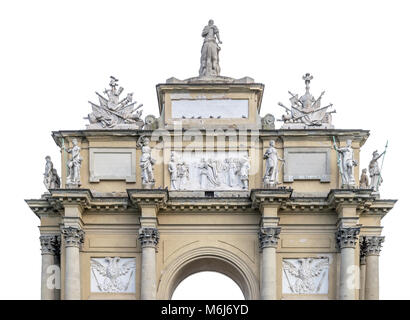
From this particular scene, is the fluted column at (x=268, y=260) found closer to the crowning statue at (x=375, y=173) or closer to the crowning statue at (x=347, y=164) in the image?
the crowning statue at (x=347, y=164)

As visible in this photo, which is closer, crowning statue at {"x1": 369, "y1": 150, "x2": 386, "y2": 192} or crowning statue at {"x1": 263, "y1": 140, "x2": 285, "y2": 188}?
crowning statue at {"x1": 263, "y1": 140, "x2": 285, "y2": 188}

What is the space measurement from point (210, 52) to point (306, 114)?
3.61 m

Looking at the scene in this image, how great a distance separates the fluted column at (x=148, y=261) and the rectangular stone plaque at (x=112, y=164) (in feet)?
6.12

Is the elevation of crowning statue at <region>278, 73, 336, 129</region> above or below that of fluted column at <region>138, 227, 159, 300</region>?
above

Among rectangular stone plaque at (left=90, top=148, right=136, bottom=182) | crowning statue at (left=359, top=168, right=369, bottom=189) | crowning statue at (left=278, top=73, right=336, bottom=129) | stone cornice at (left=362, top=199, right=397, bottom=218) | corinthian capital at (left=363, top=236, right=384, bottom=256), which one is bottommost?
corinthian capital at (left=363, top=236, right=384, bottom=256)

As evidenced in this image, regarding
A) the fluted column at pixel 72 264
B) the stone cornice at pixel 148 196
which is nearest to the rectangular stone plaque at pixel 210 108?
the stone cornice at pixel 148 196

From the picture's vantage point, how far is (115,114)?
4894 cm

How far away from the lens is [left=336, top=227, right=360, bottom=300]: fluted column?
47.1 meters

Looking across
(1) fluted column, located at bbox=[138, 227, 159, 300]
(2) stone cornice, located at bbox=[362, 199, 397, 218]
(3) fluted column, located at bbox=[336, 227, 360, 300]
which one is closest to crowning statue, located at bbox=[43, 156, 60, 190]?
(1) fluted column, located at bbox=[138, 227, 159, 300]

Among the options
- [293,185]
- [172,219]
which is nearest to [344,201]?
[293,185]

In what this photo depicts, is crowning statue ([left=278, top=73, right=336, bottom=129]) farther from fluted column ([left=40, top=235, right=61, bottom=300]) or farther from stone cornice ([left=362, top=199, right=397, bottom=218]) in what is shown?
fluted column ([left=40, top=235, right=61, bottom=300])

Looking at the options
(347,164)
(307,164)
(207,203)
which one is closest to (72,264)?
(207,203)

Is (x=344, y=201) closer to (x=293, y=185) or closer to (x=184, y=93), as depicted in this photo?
(x=293, y=185)

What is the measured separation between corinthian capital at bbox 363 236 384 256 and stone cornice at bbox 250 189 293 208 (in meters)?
2.98
